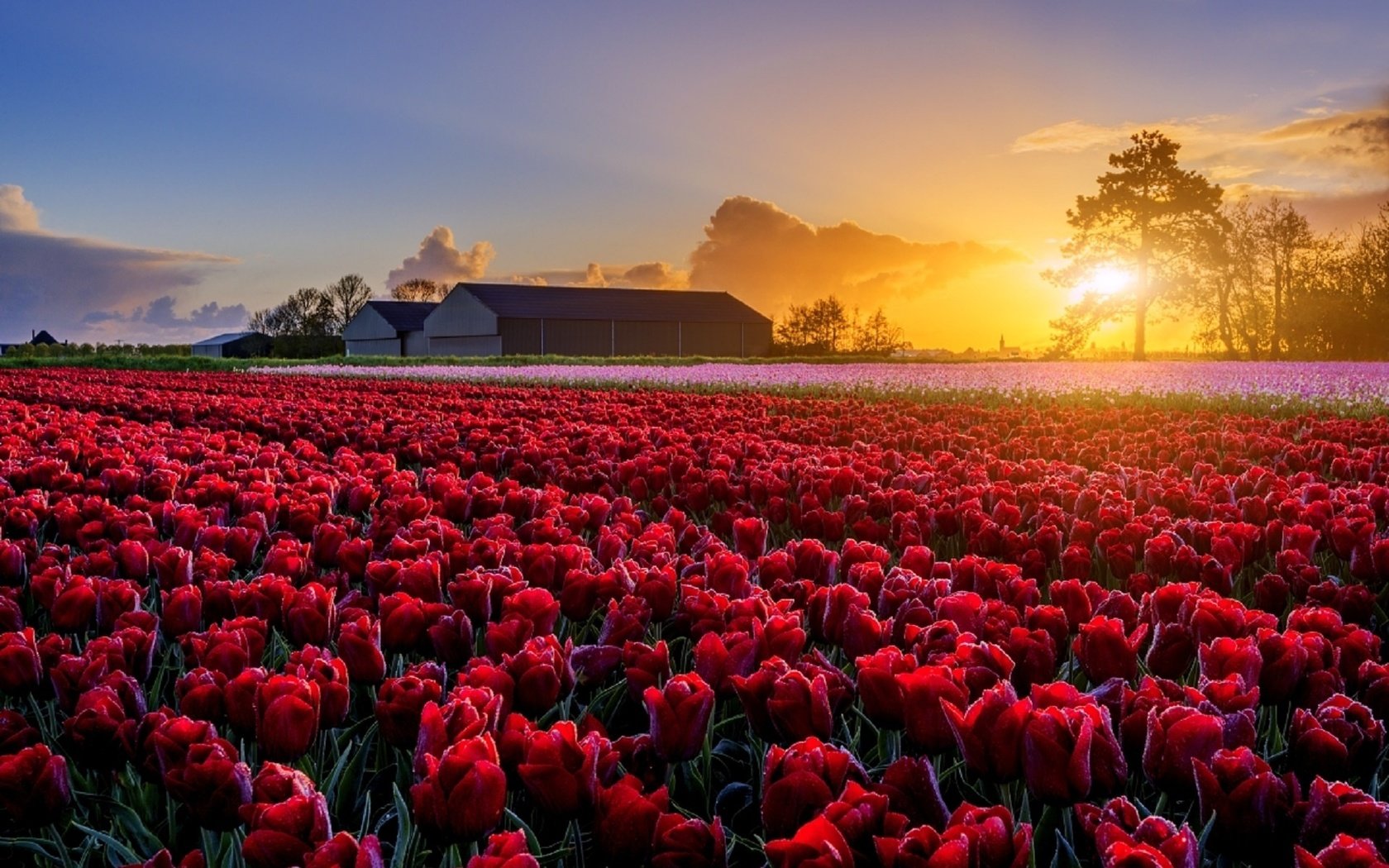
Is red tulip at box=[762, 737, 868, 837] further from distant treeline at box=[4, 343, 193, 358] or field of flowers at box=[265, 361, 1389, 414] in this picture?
distant treeline at box=[4, 343, 193, 358]

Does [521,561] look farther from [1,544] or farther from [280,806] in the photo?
[1,544]

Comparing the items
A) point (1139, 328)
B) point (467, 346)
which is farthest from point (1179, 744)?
point (467, 346)

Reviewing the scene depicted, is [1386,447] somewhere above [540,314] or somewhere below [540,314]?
below

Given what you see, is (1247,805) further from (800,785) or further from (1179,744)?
(800,785)

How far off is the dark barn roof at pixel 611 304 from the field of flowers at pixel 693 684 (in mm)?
62359

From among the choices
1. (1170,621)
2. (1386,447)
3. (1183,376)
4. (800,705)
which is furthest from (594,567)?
(1183,376)

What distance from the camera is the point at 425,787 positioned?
1782 millimetres

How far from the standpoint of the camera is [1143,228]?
5438 cm

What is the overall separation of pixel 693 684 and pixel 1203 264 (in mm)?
58776

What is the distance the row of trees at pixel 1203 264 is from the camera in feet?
177

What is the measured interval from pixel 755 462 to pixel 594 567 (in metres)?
3.88

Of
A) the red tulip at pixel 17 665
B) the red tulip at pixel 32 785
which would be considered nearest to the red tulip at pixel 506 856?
the red tulip at pixel 32 785

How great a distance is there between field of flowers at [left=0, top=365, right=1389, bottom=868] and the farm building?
60.7 metres

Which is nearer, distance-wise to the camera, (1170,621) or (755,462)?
(1170,621)
